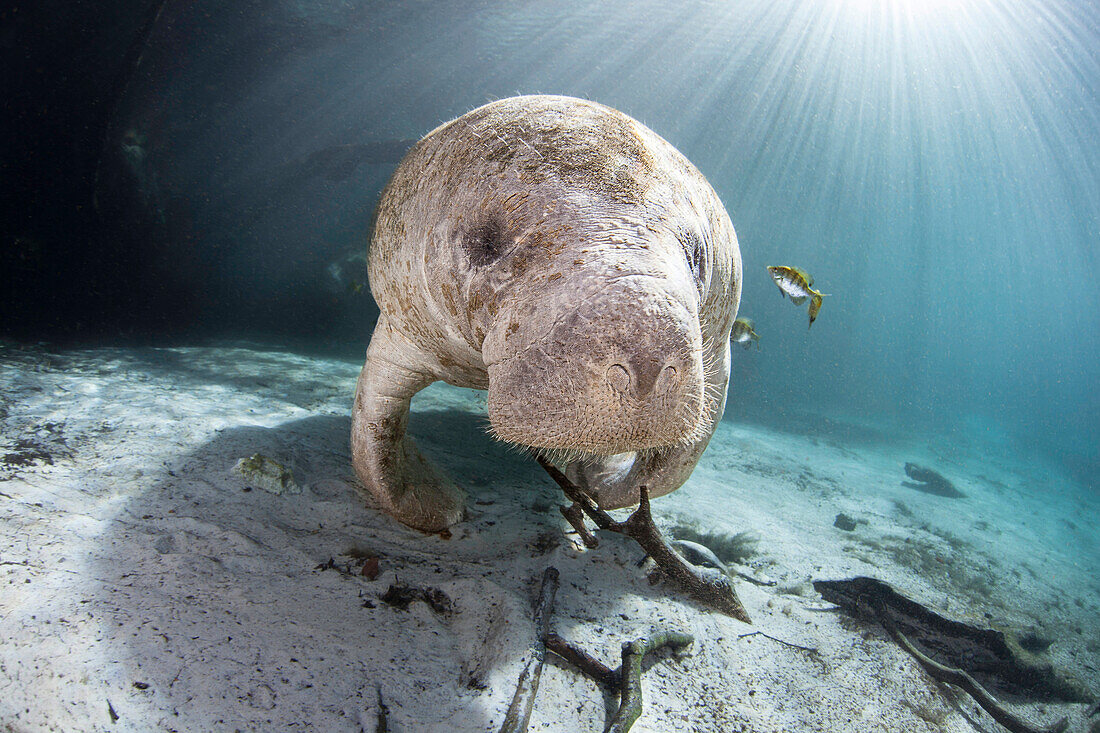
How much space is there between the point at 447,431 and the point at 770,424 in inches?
762

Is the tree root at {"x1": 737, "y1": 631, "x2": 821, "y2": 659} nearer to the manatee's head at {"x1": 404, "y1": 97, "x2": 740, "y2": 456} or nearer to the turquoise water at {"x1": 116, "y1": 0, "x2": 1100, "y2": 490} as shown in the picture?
the manatee's head at {"x1": 404, "y1": 97, "x2": 740, "y2": 456}

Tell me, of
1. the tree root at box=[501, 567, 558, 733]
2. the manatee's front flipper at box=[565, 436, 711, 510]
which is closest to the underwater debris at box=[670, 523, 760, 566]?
the manatee's front flipper at box=[565, 436, 711, 510]

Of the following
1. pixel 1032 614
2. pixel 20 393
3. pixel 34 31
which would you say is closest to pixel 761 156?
pixel 1032 614

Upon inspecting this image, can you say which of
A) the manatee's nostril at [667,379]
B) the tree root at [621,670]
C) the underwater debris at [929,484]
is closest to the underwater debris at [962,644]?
the tree root at [621,670]

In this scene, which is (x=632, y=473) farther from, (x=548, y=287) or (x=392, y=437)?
(x=548, y=287)

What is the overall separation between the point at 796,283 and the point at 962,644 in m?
3.98

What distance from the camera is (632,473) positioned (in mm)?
3609

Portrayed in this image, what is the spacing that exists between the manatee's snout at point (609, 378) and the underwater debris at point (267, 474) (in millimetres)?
2370

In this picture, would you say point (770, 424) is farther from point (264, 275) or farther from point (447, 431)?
point (264, 275)

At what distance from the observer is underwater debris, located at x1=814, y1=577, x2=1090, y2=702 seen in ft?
11.2

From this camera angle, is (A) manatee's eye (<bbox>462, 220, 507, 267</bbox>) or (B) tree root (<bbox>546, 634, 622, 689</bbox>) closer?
(A) manatee's eye (<bbox>462, 220, 507, 267</bbox>)

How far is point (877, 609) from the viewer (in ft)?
11.6

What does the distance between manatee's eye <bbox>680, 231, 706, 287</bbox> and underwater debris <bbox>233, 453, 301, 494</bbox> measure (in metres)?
2.98

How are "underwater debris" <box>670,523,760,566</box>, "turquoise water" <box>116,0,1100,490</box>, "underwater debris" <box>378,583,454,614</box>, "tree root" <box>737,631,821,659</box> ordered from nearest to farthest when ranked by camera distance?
"underwater debris" <box>378,583,454,614</box> < "tree root" <box>737,631,821,659</box> < "underwater debris" <box>670,523,760,566</box> < "turquoise water" <box>116,0,1100,490</box>
